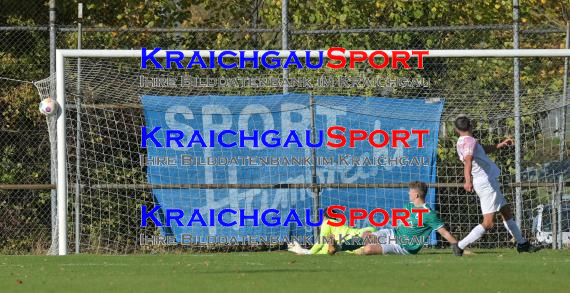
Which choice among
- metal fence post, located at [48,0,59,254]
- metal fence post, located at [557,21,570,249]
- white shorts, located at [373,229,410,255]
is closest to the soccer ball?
metal fence post, located at [48,0,59,254]

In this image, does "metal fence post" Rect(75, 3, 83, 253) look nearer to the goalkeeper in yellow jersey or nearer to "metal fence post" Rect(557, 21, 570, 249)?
the goalkeeper in yellow jersey

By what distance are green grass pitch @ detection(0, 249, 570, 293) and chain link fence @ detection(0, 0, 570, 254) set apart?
2416 mm

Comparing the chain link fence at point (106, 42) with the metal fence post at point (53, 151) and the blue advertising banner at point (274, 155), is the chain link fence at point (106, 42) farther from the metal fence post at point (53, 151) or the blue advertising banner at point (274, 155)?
the blue advertising banner at point (274, 155)

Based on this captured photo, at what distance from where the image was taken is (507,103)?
Answer: 15375 mm

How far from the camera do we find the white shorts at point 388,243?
13227mm

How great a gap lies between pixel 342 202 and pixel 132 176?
2874 millimetres

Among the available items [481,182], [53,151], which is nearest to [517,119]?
[481,182]

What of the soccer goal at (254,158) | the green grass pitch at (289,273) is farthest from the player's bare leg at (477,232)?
the soccer goal at (254,158)

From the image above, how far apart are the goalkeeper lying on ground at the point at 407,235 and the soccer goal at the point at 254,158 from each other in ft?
4.45

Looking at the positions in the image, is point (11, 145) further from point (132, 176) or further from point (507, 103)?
point (507, 103)

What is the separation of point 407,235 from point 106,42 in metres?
5.50

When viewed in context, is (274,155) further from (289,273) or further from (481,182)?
(289,273)

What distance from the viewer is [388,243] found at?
13398mm

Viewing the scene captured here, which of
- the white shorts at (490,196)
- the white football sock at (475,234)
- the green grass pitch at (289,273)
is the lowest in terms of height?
the green grass pitch at (289,273)
